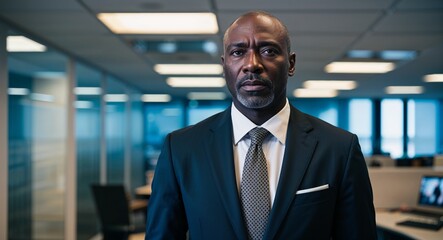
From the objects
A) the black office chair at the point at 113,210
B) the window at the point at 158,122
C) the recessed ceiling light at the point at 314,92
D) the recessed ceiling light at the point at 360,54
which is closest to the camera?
the black office chair at the point at 113,210

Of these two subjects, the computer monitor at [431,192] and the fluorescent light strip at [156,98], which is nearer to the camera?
the computer monitor at [431,192]

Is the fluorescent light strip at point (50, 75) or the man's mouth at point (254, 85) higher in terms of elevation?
the fluorescent light strip at point (50, 75)

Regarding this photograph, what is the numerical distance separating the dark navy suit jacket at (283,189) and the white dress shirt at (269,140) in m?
0.02

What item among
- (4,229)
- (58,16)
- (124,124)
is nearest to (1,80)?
(58,16)

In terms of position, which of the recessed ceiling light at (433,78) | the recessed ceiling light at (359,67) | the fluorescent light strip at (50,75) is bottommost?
the fluorescent light strip at (50,75)

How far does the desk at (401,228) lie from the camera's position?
2863 millimetres

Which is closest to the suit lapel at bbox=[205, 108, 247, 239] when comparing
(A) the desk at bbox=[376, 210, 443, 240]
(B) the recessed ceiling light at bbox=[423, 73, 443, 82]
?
(A) the desk at bbox=[376, 210, 443, 240]

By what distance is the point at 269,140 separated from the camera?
1.16 meters

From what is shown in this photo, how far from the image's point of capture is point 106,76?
6285 mm

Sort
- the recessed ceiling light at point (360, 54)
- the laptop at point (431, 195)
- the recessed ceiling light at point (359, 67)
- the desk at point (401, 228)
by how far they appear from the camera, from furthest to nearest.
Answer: the recessed ceiling light at point (359, 67)
the recessed ceiling light at point (360, 54)
the laptop at point (431, 195)
the desk at point (401, 228)

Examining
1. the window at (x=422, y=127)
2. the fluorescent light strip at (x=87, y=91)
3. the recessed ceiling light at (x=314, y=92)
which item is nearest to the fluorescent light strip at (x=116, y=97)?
the fluorescent light strip at (x=87, y=91)

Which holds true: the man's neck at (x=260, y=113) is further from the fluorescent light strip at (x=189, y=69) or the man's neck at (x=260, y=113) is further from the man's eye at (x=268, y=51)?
the fluorescent light strip at (x=189, y=69)

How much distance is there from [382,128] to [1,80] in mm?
9681

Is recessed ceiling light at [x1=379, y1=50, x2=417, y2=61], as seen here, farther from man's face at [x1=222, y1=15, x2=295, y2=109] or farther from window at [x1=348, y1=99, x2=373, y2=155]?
window at [x1=348, y1=99, x2=373, y2=155]
